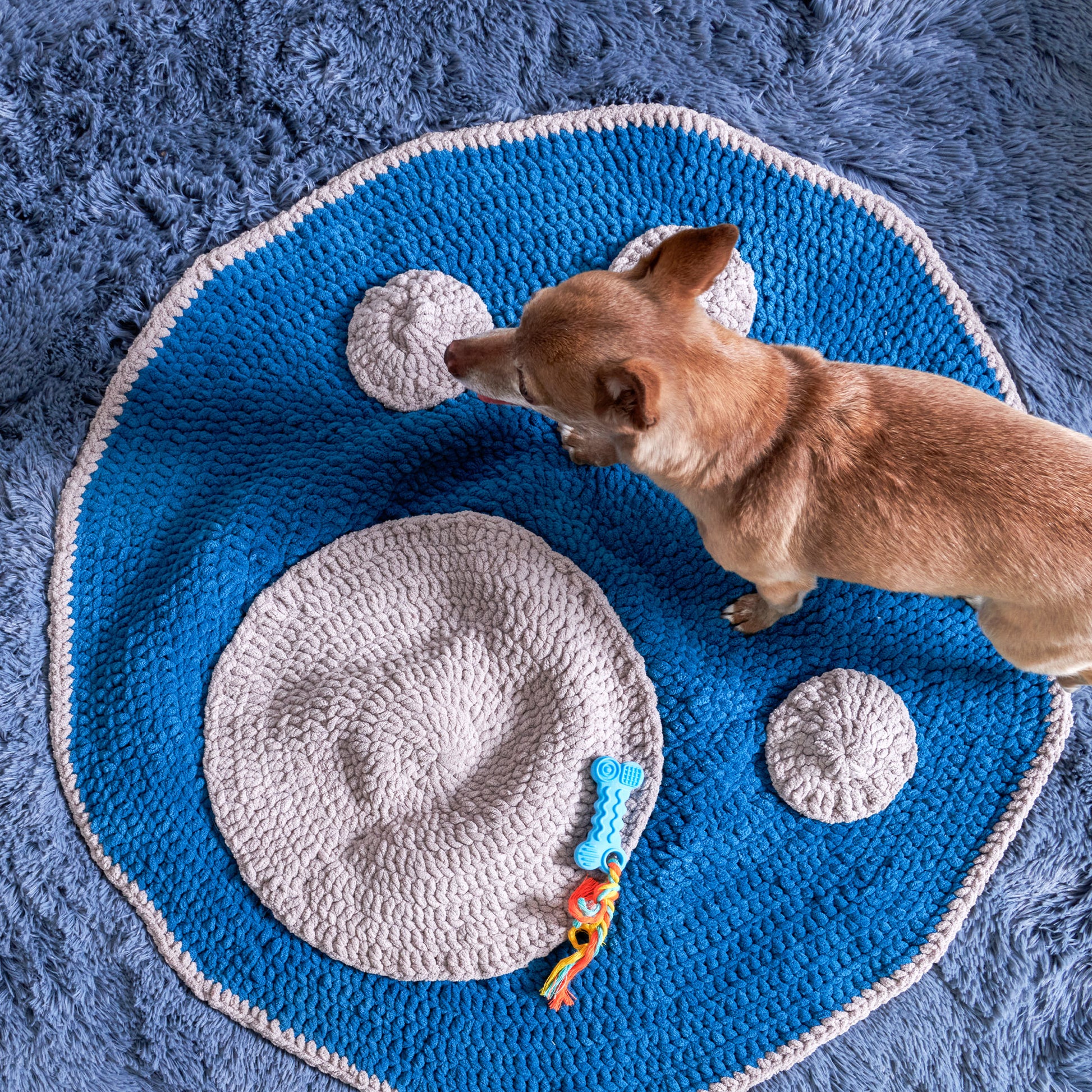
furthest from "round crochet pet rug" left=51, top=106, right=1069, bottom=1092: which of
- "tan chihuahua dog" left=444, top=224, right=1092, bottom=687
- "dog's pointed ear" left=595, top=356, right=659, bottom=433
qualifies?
"dog's pointed ear" left=595, top=356, right=659, bottom=433

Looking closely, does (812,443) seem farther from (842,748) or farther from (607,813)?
(607,813)

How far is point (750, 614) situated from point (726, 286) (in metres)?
0.77

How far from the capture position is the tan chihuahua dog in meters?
1.67

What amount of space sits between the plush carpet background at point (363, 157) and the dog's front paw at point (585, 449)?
32.8 inches

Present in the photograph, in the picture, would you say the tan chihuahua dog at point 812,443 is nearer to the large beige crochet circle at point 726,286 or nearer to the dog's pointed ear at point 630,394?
the dog's pointed ear at point 630,394

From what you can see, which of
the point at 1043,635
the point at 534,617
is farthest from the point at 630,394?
the point at 1043,635

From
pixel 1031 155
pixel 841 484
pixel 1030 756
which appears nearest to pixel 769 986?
pixel 1030 756

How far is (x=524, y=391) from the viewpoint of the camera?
180cm

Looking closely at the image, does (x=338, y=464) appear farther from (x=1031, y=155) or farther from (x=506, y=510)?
(x=1031, y=155)

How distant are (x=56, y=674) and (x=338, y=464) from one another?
827 millimetres

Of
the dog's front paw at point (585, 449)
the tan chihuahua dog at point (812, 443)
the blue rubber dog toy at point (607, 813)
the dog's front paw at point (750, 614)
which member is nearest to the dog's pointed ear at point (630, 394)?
the tan chihuahua dog at point (812, 443)

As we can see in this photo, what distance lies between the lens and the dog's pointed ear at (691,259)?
5.44ft

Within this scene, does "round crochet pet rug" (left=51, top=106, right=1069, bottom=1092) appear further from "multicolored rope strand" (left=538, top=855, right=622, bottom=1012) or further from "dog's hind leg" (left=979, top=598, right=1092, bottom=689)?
"dog's hind leg" (left=979, top=598, right=1092, bottom=689)

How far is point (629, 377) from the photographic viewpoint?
1567mm
